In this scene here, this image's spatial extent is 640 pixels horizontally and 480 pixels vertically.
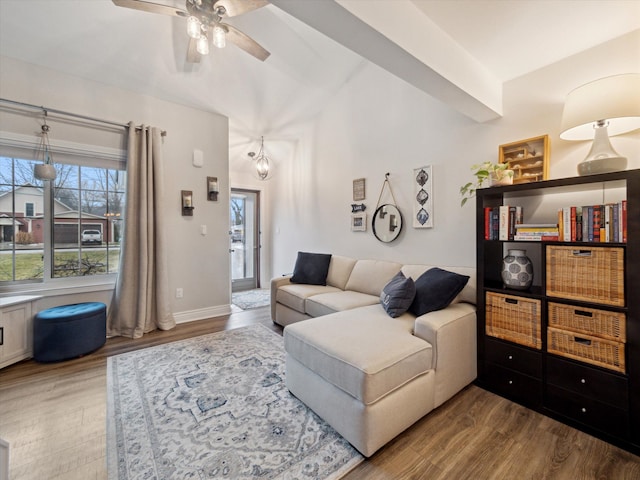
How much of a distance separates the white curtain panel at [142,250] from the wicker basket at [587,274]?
3.61 m

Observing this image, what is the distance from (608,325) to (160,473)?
8.09ft

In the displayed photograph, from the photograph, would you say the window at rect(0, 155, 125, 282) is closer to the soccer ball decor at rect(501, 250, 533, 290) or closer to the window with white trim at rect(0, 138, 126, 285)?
the window with white trim at rect(0, 138, 126, 285)

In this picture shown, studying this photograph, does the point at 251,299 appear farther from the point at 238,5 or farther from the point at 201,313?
the point at 238,5

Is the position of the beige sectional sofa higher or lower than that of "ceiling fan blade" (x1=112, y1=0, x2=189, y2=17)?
lower

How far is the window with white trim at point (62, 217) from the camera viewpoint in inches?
105

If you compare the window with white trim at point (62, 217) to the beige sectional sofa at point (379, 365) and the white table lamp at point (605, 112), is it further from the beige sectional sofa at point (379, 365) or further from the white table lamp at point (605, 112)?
the white table lamp at point (605, 112)

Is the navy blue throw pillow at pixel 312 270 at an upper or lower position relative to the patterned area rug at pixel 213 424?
upper

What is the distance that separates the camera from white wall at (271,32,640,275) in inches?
78.2

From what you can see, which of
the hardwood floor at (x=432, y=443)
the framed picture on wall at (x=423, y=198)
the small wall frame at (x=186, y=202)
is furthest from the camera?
the small wall frame at (x=186, y=202)

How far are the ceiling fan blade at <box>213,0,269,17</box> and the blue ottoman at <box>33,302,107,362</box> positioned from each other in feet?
9.39

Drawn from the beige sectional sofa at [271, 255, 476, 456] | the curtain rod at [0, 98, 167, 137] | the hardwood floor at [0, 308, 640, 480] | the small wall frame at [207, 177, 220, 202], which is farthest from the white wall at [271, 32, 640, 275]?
the curtain rod at [0, 98, 167, 137]

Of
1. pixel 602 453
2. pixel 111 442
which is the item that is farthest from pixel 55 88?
pixel 602 453

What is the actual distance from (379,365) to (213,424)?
1.09 meters

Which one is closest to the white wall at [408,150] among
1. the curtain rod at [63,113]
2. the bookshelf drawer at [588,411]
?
the bookshelf drawer at [588,411]
